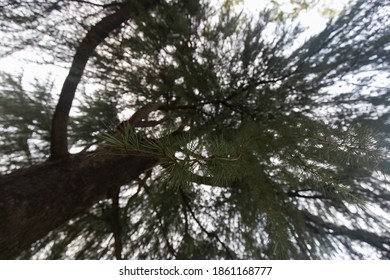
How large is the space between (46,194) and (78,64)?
72 cm

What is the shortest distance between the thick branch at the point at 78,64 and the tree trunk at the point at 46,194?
11 centimetres

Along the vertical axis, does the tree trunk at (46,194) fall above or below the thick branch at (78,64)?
below

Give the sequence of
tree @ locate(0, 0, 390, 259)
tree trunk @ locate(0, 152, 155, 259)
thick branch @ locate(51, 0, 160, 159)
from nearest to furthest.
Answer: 1. tree trunk @ locate(0, 152, 155, 259)
2. thick branch @ locate(51, 0, 160, 159)
3. tree @ locate(0, 0, 390, 259)

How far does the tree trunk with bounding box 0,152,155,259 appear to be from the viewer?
125 cm

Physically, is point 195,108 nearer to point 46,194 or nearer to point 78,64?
point 78,64

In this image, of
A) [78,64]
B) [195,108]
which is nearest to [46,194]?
[78,64]

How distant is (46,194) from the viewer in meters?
1.38

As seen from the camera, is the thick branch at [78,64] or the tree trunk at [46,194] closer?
the tree trunk at [46,194]

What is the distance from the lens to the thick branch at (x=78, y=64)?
1541 mm

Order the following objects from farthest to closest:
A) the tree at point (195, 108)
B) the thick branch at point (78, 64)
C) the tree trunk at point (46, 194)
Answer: the tree at point (195, 108)
the thick branch at point (78, 64)
the tree trunk at point (46, 194)

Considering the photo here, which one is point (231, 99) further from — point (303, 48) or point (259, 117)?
point (303, 48)

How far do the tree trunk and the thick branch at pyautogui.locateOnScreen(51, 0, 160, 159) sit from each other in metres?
0.11

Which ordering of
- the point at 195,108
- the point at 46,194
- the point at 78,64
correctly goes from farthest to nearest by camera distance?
the point at 195,108 → the point at 78,64 → the point at 46,194

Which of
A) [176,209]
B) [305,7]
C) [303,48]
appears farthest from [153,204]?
[305,7]
